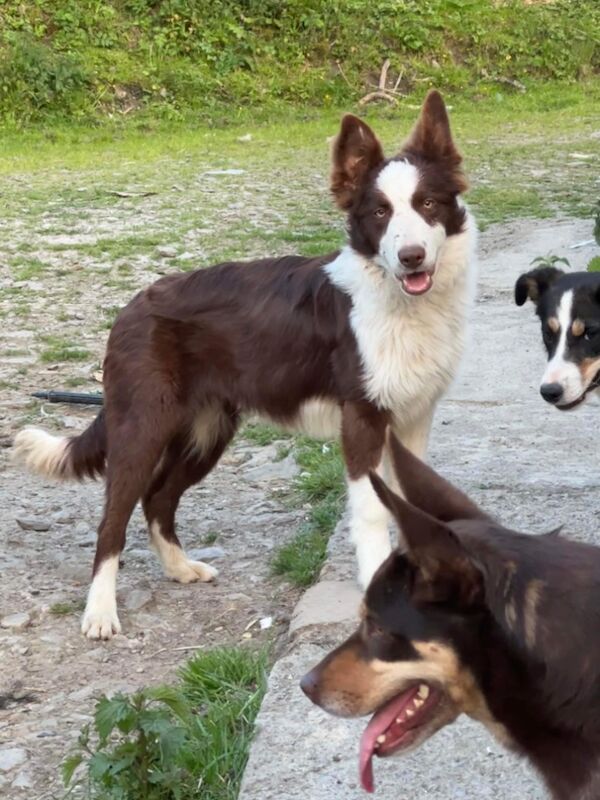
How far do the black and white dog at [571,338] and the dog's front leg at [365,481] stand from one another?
100cm

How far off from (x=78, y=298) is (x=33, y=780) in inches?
238

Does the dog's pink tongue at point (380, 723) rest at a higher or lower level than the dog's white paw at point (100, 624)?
higher

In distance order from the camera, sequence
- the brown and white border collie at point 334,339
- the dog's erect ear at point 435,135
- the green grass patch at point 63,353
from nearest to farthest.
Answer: the brown and white border collie at point 334,339
the dog's erect ear at point 435,135
the green grass patch at point 63,353

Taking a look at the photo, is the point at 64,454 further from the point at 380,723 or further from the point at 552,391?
the point at 380,723

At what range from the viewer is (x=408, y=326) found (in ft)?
15.3

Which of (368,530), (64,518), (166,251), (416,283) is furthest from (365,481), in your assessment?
(166,251)

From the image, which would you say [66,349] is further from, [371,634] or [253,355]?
[371,634]

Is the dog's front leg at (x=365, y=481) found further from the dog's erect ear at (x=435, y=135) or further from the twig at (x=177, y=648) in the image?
the dog's erect ear at (x=435, y=135)

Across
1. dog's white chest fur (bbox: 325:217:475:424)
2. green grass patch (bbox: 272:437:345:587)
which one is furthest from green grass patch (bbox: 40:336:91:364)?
dog's white chest fur (bbox: 325:217:475:424)

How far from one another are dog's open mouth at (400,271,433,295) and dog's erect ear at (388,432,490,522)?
1741mm

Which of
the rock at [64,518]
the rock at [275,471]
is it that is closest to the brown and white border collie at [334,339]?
the rock at [64,518]

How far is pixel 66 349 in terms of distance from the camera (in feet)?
26.5

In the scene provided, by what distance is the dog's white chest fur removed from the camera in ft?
15.0

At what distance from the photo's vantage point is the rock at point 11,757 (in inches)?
146
